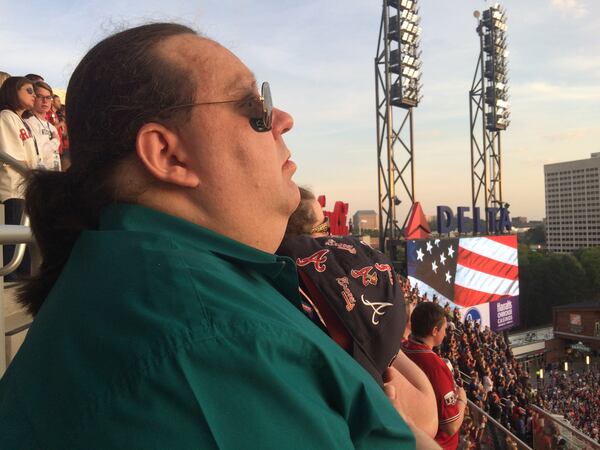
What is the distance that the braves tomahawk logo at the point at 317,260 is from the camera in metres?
1.31

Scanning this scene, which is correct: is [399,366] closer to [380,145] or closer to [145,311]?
[145,311]

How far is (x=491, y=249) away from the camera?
Answer: 19.6 metres

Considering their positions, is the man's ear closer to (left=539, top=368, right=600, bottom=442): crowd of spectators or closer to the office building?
(left=539, top=368, right=600, bottom=442): crowd of spectators

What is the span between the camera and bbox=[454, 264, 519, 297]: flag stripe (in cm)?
1750

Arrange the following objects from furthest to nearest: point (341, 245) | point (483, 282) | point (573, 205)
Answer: point (573, 205) → point (483, 282) → point (341, 245)

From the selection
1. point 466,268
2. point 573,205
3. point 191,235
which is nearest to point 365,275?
point 191,235

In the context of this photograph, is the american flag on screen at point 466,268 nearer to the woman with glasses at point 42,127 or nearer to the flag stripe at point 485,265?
the flag stripe at point 485,265

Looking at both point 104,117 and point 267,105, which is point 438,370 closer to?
point 267,105

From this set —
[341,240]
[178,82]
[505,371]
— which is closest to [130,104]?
[178,82]

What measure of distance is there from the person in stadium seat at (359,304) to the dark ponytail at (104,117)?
0.58 m

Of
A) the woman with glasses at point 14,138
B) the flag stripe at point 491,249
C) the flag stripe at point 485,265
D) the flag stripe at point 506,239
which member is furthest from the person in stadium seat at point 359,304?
the flag stripe at point 506,239

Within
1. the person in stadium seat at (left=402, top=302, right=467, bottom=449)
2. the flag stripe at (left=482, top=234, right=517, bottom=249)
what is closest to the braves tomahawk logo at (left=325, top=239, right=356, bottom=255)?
the person in stadium seat at (left=402, top=302, right=467, bottom=449)

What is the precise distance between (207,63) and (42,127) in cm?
371

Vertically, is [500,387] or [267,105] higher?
[267,105]
